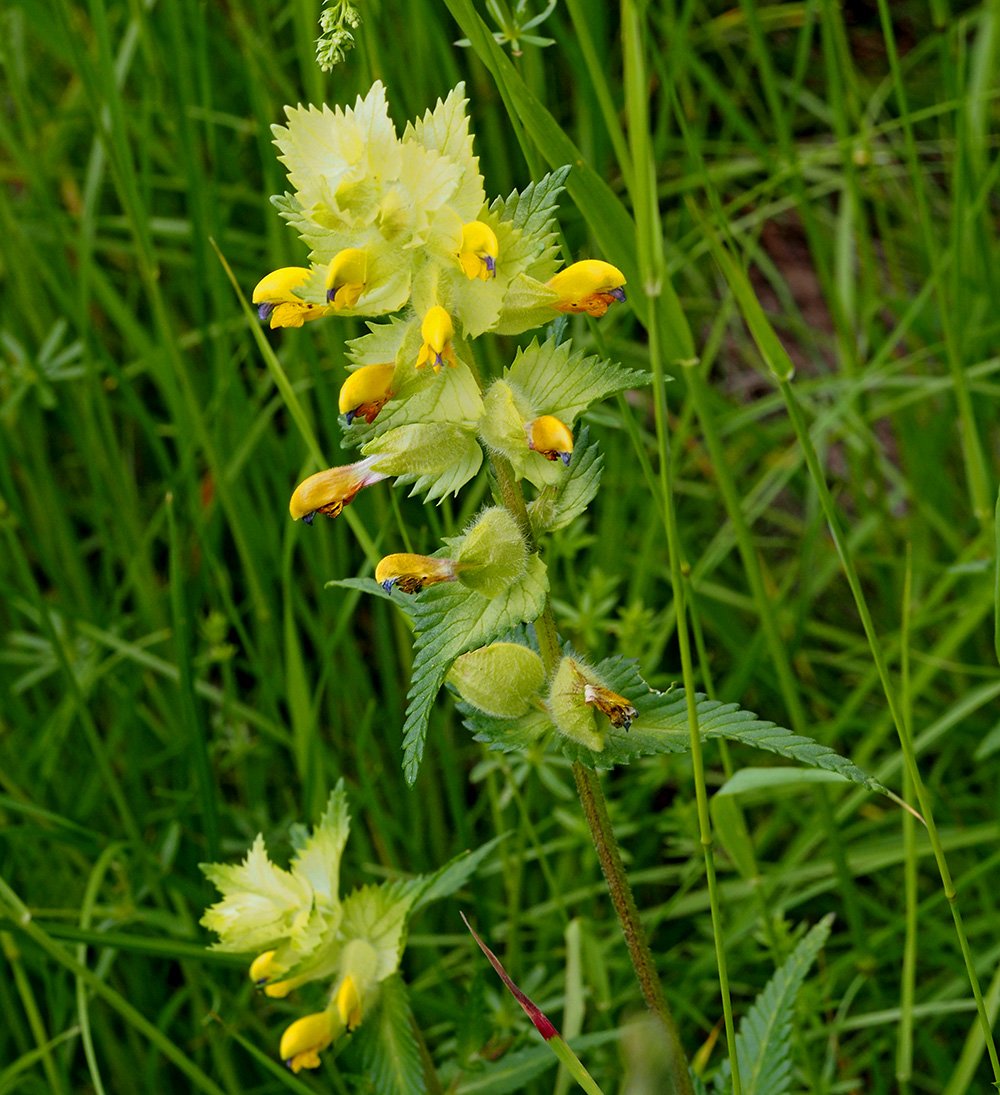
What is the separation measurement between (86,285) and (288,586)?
0.61 metres

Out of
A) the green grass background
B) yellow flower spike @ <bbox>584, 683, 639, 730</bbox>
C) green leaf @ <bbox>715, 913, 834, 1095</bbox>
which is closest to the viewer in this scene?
yellow flower spike @ <bbox>584, 683, 639, 730</bbox>

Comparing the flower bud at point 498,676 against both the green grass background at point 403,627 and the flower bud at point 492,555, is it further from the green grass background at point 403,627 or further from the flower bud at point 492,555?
the green grass background at point 403,627

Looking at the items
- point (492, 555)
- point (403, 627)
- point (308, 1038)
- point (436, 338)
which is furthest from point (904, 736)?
point (403, 627)

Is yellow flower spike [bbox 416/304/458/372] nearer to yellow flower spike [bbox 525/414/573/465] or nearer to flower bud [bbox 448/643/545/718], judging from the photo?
yellow flower spike [bbox 525/414/573/465]

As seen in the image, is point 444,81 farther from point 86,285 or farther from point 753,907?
point 753,907

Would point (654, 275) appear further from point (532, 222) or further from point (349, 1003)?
point (349, 1003)

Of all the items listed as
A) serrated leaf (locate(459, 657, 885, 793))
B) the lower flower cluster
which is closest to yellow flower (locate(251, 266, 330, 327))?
serrated leaf (locate(459, 657, 885, 793))

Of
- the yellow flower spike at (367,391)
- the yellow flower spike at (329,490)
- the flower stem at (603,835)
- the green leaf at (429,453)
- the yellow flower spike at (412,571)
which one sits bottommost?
the flower stem at (603,835)

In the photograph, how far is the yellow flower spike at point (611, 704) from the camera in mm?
830

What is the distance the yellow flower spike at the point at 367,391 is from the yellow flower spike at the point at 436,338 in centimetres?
3

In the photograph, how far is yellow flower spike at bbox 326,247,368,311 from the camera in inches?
29.3

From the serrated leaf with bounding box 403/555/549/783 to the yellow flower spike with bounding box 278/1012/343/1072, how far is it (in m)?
0.33

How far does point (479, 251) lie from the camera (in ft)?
2.41

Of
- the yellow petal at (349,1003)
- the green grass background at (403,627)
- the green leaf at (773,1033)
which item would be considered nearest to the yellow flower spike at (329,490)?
the green grass background at (403,627)
